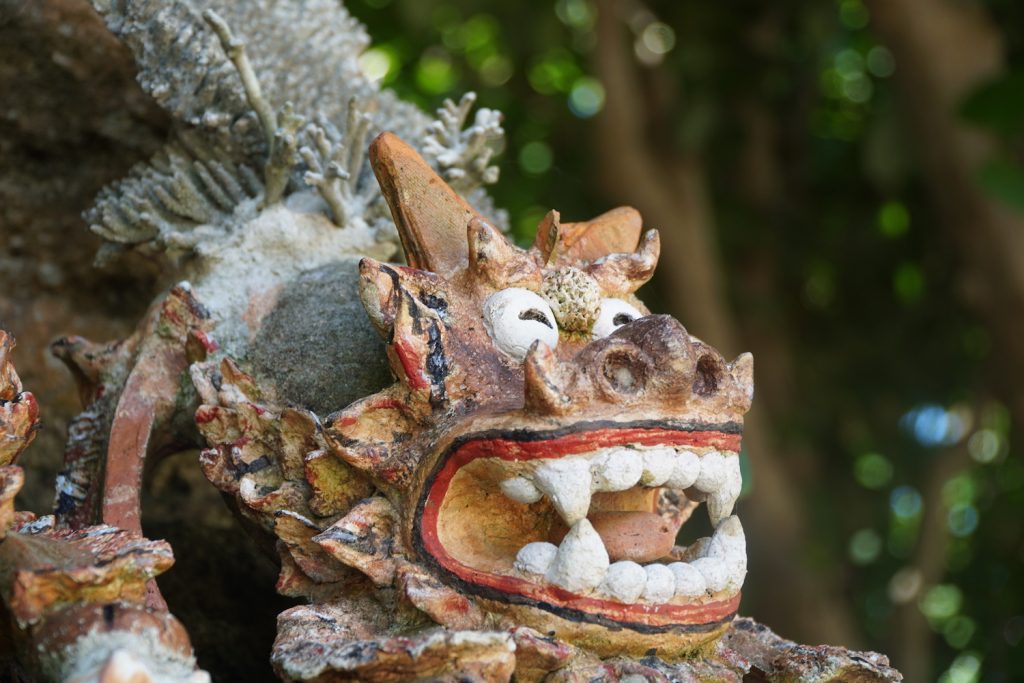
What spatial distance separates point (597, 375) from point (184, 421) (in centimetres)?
52

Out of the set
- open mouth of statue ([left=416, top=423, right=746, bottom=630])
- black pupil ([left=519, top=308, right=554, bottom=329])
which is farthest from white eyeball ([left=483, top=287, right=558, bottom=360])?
open mouth of statue ([left=416, top=423, right=746, bottom=630])

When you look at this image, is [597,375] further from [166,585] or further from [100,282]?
[100,282]

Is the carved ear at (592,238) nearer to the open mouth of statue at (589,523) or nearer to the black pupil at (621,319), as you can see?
the black pupil at (621,319)

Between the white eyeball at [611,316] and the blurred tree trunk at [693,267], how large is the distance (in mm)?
1884

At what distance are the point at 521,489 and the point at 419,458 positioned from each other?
103mm

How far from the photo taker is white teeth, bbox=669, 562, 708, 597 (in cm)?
105

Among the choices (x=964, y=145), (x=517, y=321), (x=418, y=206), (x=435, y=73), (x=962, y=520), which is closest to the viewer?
(x=517, y=321)

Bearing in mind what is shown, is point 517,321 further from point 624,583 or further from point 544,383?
point 624,583

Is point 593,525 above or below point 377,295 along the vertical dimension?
below

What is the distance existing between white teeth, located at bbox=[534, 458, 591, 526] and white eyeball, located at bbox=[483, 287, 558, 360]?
0.13 m

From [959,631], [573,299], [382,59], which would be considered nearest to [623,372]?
[573,299]

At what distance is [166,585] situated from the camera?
59.9 inches

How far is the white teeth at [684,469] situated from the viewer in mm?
1045

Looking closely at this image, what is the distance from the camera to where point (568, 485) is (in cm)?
101
